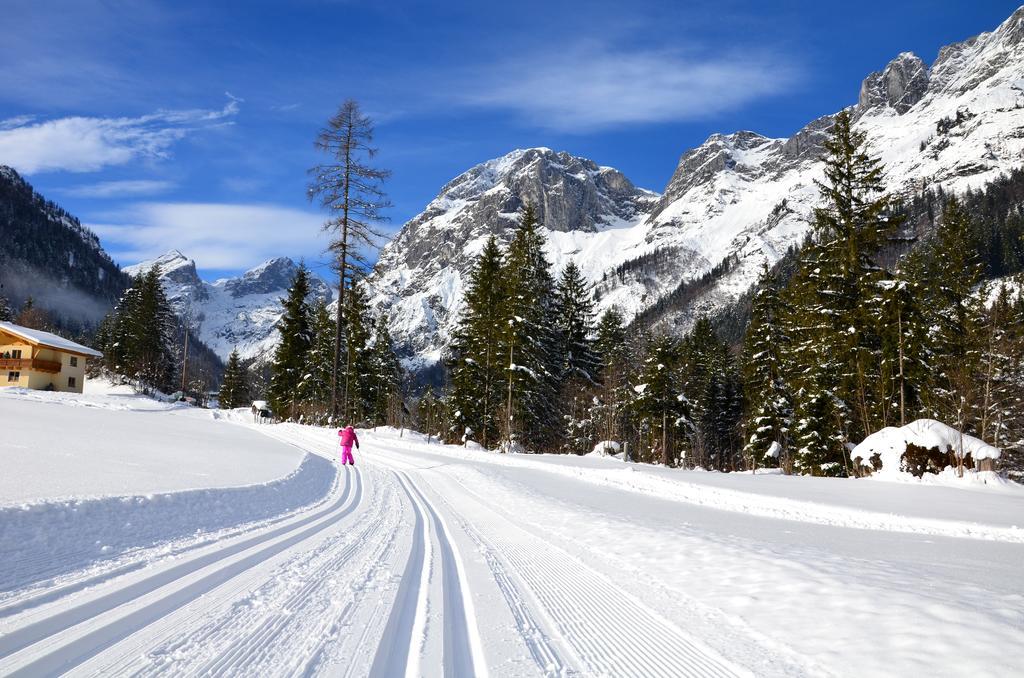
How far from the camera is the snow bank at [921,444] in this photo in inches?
674

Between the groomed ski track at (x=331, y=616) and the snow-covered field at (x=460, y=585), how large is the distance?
20 millimetres

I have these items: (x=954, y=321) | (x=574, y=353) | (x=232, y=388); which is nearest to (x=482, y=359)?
(x=574, y=353)

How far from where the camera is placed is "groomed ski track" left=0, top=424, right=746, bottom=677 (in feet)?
10.3

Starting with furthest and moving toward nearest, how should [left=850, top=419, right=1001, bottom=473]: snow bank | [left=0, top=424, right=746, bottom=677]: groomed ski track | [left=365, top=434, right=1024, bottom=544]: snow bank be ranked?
[left=850, top=419, right=1001, bottom=473]: snow bank → [left=365, top=434, right=1024, bottom=544]: snow bank → [left=0, top=424, right=746, bottom=677]: groomed ski track

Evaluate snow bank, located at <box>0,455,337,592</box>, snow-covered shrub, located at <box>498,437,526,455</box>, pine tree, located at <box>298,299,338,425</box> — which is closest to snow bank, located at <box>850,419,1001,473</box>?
snow-covered shrub, located at <box>498,437,526,455</box>

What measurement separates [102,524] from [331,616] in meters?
3.64

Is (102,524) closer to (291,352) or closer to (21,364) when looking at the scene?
(291,352)

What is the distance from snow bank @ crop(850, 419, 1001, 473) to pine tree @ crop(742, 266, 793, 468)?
12.8 meters

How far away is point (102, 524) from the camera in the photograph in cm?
589

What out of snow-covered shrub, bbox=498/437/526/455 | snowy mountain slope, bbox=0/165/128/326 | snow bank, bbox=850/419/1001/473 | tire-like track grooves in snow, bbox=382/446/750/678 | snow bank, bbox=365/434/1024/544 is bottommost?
snow-covered shrub, bbox=498/437/526/455

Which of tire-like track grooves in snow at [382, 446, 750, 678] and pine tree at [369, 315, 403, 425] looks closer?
tire-like track grooves in snow at [382, 446, 750, 678]

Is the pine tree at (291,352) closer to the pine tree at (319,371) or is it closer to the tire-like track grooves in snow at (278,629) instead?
the pine tree at (319,371)

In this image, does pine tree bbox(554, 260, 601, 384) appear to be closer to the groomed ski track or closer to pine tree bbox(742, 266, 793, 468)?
pine tree bbox(742, 266, 793, 468)

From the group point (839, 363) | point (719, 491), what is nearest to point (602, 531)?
point (719, 491)
